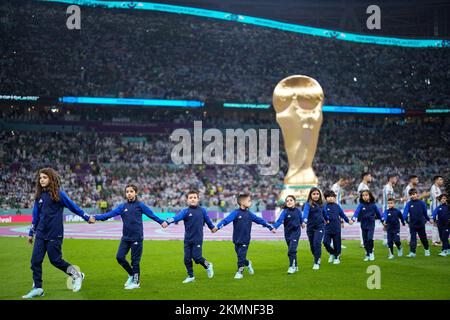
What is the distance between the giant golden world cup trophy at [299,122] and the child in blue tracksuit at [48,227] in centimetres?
1637

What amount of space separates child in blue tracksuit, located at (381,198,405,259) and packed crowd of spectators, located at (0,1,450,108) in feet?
110

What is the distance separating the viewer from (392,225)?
50.7ft

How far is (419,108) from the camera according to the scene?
52875 millimetres

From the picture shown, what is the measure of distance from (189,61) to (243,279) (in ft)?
142

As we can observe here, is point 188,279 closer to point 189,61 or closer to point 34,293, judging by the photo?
point 34,293

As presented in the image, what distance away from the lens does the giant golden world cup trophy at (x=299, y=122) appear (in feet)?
82.5

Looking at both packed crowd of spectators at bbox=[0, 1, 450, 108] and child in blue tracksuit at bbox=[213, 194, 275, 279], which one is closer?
child in blue tracksuit at bbox=[213, 194, 275, 279]

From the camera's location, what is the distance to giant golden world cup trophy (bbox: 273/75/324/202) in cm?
2514

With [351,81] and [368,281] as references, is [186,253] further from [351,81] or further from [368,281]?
[351,81]

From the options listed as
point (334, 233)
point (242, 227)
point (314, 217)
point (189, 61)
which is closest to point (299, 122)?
point (334, 233)

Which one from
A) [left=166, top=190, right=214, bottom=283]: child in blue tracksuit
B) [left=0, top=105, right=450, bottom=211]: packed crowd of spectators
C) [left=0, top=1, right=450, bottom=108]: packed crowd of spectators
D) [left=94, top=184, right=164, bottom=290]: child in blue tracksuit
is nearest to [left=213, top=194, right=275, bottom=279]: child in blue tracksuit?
[left=166, top=190, right=214, bottom=283]: child in blue tracksuit

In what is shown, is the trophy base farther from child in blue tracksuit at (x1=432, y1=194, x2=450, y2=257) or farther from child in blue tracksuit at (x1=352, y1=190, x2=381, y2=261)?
child in blue tracksuit at (x1=352, y1=190, x2=381, y2=261)

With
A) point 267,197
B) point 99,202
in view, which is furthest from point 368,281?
point 267,197

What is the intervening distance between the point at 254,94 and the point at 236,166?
8.35 meters
